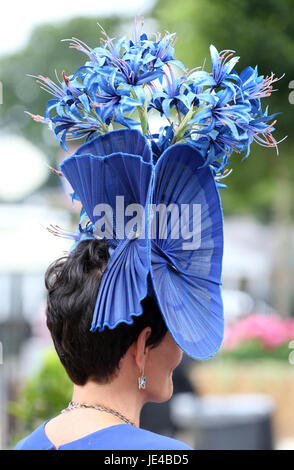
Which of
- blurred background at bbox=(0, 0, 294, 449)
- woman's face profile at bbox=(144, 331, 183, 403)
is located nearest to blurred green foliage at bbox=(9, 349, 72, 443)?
blurred background at bbox=(0, 0, 294, 449)

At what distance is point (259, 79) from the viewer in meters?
1.58

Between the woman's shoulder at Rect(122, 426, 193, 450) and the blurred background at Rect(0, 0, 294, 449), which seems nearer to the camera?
the woman's shoulder at Rect(122, 426, 193, 450)

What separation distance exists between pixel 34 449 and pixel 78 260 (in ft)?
1.51

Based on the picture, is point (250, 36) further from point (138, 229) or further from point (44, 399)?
point (138, 229)

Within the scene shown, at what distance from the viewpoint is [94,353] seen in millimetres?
1454

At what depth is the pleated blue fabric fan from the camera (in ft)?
4.63

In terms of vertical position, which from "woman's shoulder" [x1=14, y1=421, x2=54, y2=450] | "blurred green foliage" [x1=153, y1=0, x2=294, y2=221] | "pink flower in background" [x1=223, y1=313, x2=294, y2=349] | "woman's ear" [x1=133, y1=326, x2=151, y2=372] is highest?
"blurred green foliage" [x1=153, y1=0, x2=294, y2=221]

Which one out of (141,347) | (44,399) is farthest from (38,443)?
(44,399)

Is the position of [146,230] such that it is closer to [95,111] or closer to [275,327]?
[95,111]

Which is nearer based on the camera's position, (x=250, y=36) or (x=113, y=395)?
(x=113, y=395)

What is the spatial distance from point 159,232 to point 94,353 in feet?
1.11

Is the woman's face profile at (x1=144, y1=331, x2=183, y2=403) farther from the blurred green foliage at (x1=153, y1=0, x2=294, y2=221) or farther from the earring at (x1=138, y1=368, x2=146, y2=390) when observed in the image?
the blurred green foliage at (x1=153, y1=0, x2=294, y2=221)

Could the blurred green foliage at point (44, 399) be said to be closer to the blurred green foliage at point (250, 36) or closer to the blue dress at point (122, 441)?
the blue dress at point (122, 441)
